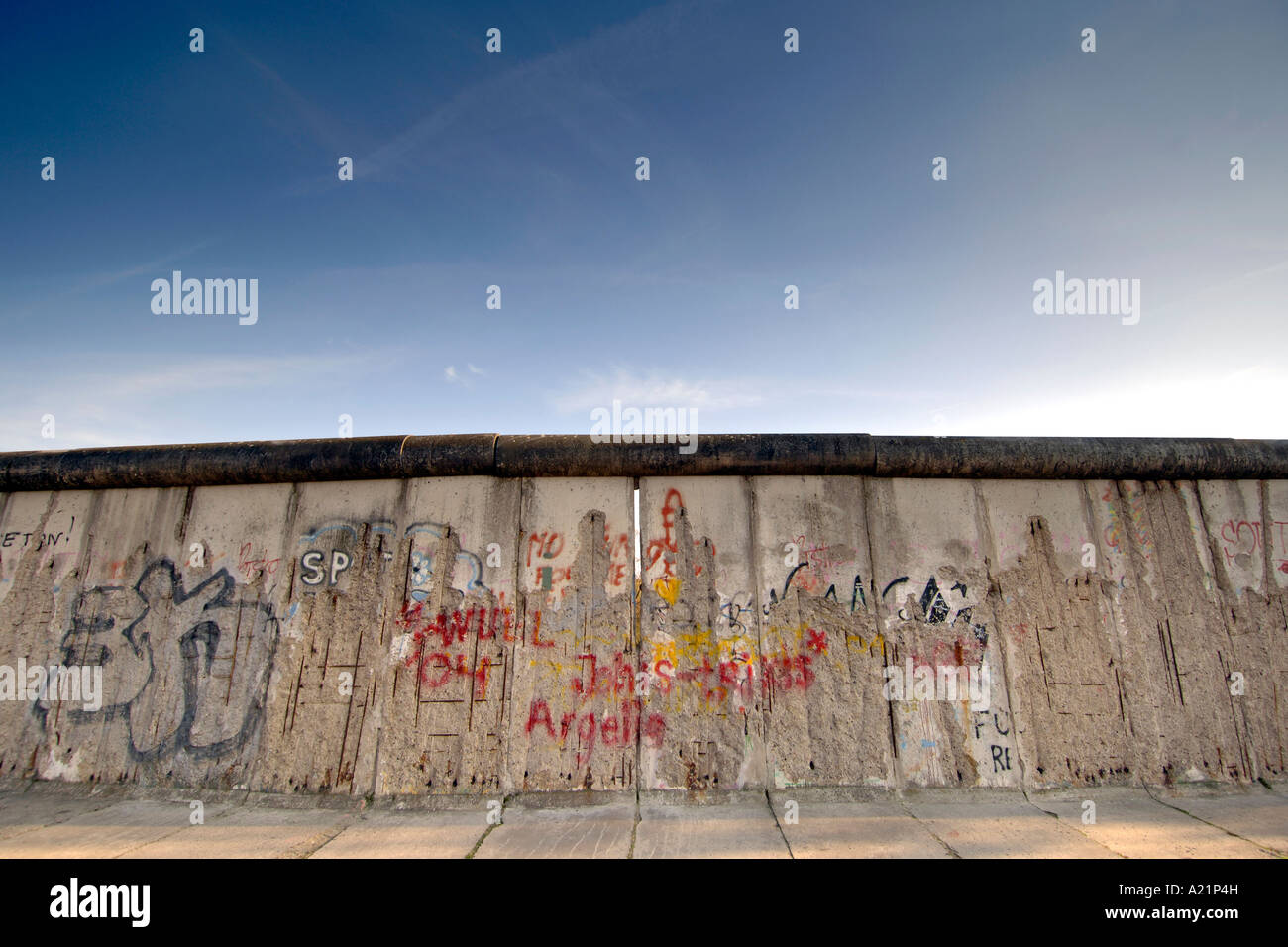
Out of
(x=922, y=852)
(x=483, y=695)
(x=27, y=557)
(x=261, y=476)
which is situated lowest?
(x=922, y=852)

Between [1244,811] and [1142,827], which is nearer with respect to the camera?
[1142,827]

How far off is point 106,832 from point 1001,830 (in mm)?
6080

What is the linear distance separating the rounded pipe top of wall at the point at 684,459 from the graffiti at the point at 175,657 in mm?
985

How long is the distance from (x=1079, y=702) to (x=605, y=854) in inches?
157

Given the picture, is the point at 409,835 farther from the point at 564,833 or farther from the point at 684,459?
the point at 684,459

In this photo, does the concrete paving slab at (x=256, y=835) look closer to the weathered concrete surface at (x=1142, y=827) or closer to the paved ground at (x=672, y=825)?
the paved ground at (x=672, y=825)

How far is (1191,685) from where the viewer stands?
503 cm

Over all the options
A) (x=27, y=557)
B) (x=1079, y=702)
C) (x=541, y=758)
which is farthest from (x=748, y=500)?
(x=27, y=557)

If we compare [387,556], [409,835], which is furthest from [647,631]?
[387,556]

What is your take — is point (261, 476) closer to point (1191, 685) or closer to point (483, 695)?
point (483, 695)

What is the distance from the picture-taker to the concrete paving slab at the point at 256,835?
3.82m

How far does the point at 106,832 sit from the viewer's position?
4.16m

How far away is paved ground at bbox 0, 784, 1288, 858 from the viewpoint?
3.80 m

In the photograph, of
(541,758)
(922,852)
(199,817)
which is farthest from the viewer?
(541,758)
